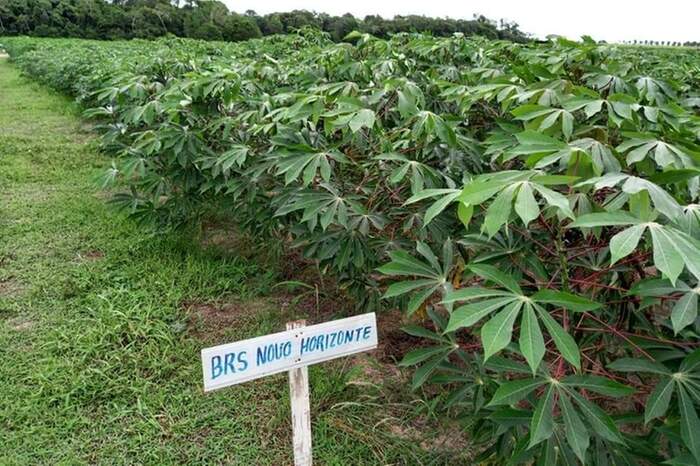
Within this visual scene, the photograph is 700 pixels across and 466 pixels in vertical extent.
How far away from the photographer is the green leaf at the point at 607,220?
2.83 ft

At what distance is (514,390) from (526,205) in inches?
15.6

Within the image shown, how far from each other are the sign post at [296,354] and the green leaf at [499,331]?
460 mm

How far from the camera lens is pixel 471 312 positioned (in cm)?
97

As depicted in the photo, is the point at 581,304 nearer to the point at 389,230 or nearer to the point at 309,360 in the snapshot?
the point at 309,360

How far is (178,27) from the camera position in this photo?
24469mm

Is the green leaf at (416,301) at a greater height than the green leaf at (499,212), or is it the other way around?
the green leaf at (499,212)

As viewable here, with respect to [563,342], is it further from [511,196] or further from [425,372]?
[425,372]

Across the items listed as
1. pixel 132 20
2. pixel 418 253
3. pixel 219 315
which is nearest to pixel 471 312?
pixel 418 253

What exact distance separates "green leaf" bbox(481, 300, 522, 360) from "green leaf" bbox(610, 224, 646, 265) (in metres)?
0.20

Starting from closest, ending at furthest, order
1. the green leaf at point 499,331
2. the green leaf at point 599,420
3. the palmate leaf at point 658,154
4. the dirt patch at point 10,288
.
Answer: the green leaf at point 499,331, the green leaf at point 599,420, the palmate leaf at point 658,154, the dirt patch at point 10,288

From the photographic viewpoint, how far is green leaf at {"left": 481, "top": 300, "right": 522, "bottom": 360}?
2.90 ft

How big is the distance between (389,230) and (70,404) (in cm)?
132

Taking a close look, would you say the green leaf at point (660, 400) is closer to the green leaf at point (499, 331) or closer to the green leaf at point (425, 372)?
the green leaf at point (499, 331)

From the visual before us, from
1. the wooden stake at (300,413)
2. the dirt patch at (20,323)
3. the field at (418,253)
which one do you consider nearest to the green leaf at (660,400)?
the field at (418,253)
